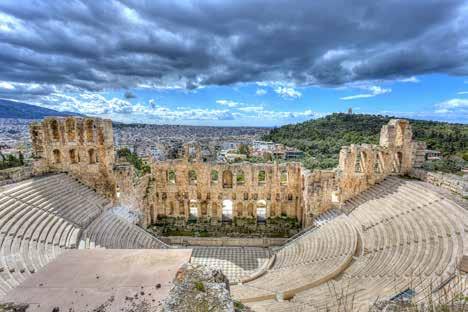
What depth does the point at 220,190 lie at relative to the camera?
81.9 ft

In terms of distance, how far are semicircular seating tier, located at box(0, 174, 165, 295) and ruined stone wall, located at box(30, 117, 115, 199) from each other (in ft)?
3.35

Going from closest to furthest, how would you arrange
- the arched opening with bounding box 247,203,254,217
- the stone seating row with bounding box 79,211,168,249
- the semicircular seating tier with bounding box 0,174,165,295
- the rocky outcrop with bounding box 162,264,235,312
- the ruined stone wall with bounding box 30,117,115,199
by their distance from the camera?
1. the rocky outcrop with bounding box 162,264,235,312
2. the semicircular seating tier with bounding box 0,174,165,295
3. the stone seating row with bounding box 79,211,168,249
4. the ruined stone wall with bounding box 30,117,115,199
5. the arched opening with bounding box 247,203,254,217

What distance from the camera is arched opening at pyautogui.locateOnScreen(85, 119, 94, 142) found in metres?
20.8

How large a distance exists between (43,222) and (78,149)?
26.5 ft

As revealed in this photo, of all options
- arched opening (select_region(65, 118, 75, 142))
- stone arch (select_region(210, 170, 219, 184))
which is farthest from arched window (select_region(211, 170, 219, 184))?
arched opening (select_region(65, 118, 75, 142))

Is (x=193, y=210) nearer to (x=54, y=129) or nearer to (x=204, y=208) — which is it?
(x=204, y=208)

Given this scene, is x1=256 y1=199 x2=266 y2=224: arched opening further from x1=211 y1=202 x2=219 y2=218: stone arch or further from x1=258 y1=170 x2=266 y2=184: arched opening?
x1=211 y1=202 x2=219 y2=218: stone arch

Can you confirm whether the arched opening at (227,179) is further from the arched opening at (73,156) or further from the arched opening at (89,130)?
the arched opening at (73,156)

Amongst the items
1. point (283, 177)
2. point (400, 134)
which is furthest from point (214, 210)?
point (400, 134)

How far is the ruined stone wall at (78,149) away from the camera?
19875mm

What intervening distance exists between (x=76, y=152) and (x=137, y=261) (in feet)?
56.2

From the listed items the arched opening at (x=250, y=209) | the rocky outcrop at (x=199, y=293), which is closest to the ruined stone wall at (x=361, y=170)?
the arched opening at (x=250, y=209)

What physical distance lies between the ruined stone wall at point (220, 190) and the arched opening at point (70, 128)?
7.11 meters

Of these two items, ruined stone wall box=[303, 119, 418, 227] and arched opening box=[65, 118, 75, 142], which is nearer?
arched opening box=[65, 118, 75, 142]
